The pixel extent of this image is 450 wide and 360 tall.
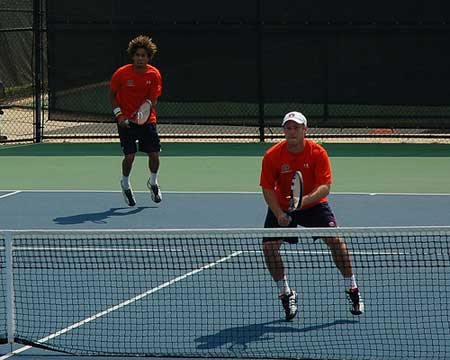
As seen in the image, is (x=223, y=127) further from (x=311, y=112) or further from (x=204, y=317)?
(x=204, y=317)

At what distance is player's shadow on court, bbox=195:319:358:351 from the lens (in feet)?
Answer: 24.8

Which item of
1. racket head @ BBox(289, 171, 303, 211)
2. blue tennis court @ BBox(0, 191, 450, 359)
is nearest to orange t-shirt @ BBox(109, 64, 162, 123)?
blue tennis court @ BBox(0, 191, 450, 359)

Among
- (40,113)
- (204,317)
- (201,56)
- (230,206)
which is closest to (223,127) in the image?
(201,56)

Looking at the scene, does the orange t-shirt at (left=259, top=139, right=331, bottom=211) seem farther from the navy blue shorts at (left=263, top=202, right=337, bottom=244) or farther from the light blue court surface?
the light blue court surface

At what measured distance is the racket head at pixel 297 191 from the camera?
26.4 feet

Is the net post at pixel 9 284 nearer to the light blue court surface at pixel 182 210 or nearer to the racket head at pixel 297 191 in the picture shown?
the racket head at pixel 297 191

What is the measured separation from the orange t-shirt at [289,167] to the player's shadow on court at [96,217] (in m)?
4.45

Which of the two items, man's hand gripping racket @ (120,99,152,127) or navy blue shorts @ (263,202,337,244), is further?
man's hand gripping racket @ (120,99,152,127)

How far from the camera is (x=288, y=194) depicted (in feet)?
27.5

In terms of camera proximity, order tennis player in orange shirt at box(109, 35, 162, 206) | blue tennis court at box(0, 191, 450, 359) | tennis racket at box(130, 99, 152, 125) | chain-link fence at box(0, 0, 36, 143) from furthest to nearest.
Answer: chain-link fence at box(0, 0, 36, 143), tennis player in orange shirt at box(109, 35, 162, 206), tennis racket at box(130, 99, 152, 125), blue tennis court at box(0, 191, 450, 359)

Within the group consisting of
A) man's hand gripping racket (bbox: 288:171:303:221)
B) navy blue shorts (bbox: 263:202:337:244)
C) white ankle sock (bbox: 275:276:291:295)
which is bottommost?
white ankle sock (bbox: 275:276:291:295)

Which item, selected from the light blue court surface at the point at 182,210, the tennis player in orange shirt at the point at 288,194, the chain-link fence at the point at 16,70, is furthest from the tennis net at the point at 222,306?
the chain-link fence at the point at 16,70

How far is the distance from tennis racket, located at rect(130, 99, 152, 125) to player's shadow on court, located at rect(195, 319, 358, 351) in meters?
5.17

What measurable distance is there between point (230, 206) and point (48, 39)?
7143 millimetres
